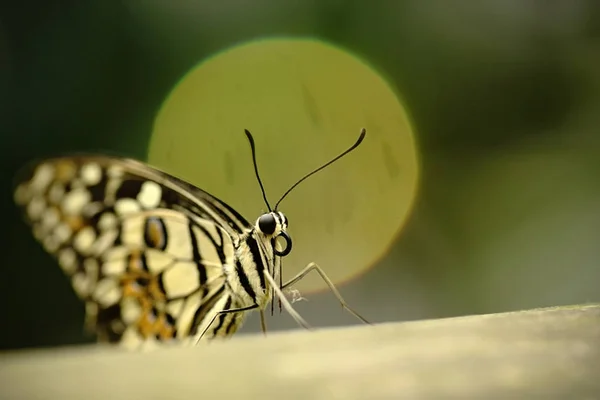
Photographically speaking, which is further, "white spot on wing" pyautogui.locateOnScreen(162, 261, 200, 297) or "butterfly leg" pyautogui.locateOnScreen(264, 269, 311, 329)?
"white spot on wing" pyautogui.locateOnScreen(162, 261, 200, 297)

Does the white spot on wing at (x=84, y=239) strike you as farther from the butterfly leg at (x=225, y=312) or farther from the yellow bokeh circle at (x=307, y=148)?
the yellow bokeh circle at (x=307, y=148)

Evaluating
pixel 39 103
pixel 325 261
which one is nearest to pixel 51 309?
pixel 39 103

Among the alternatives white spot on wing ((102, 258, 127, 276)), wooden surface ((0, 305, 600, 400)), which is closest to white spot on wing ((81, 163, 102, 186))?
white spot on wing ((102, 258, 127, 276))

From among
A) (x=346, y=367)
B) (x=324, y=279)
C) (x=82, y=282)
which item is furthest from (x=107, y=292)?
(x=346, y=367)

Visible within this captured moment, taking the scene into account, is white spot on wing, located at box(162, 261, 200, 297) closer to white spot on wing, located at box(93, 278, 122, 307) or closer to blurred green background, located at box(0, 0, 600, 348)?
white spot on wing, located at box(93, 278, 122, 307)

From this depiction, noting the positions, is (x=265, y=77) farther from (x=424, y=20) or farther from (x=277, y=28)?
(x=424, y=20)

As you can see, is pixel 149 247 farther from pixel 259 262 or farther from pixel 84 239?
pixel 259 262
